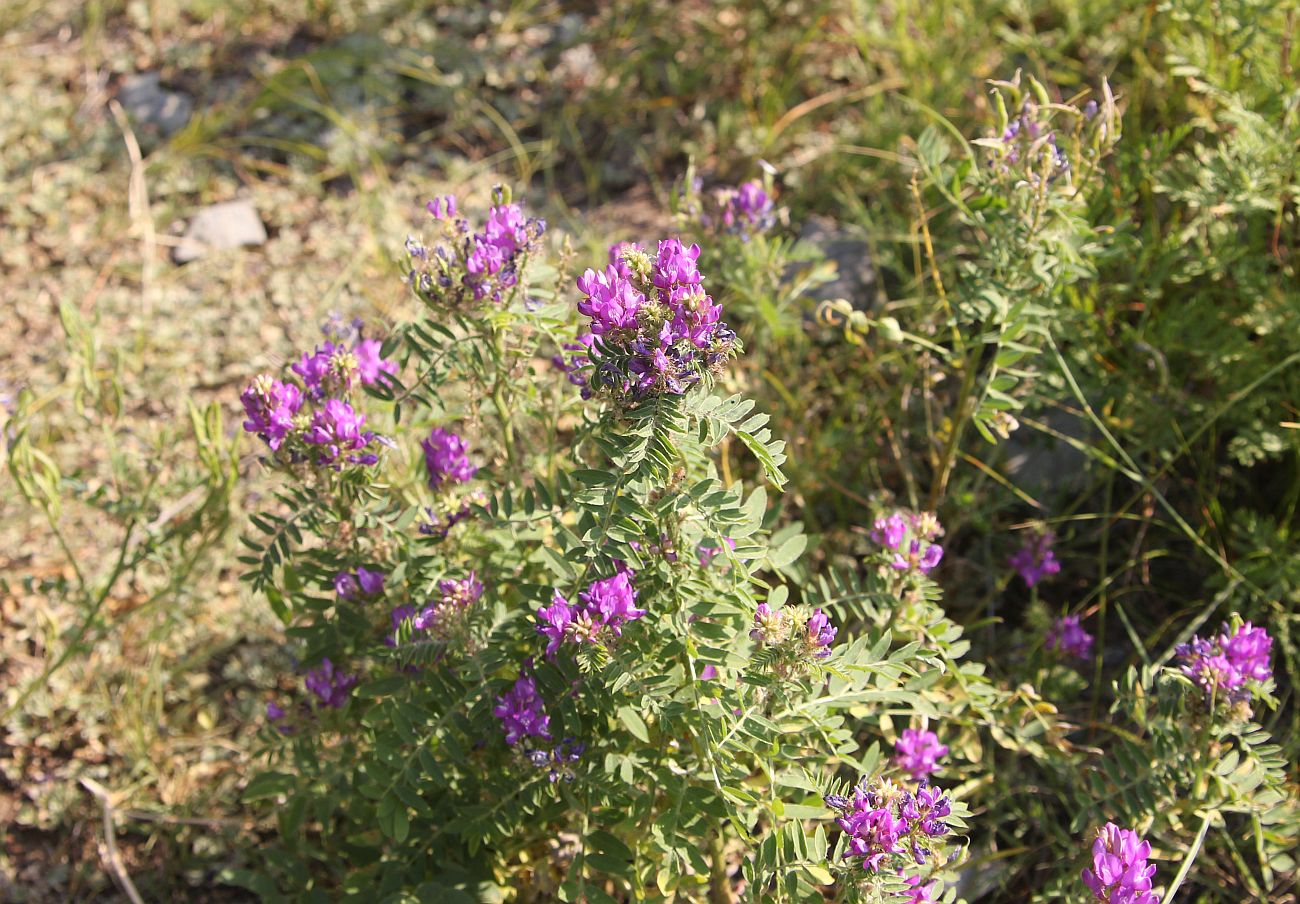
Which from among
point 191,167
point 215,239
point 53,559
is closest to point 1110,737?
point 53,559

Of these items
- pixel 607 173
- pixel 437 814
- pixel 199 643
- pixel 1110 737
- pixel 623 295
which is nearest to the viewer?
pixel 623 295

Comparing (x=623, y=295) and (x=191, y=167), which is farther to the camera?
(x=191, y=167)

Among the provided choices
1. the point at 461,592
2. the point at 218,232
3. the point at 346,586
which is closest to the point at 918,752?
the point at 461,592

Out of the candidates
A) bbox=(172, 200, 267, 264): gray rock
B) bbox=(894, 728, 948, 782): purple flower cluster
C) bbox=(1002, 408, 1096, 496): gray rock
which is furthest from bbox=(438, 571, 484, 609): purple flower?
bbox=(172, 200, 267, 264): gray rock

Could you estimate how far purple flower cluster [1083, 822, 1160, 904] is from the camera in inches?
79.4

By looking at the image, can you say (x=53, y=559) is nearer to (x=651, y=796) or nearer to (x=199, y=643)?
(x=199, y=643)

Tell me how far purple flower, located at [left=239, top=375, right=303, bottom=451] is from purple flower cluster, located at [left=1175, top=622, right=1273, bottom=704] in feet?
5.67

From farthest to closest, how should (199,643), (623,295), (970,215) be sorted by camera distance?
(199,643) < (970,215) < (623,295)

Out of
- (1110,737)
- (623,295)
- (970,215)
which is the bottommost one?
(1110,737)

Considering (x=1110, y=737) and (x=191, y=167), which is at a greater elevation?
(x=191, y=167)

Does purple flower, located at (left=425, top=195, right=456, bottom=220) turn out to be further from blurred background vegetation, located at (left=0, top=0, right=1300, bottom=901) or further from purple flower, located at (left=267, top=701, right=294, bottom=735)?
purple flower, located at (left=267, top=701, right=294, bottom=735)

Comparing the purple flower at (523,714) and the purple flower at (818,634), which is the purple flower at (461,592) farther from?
the purple flower at (818,634)

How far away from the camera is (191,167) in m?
4.46

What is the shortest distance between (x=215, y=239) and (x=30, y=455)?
5.09 feet
